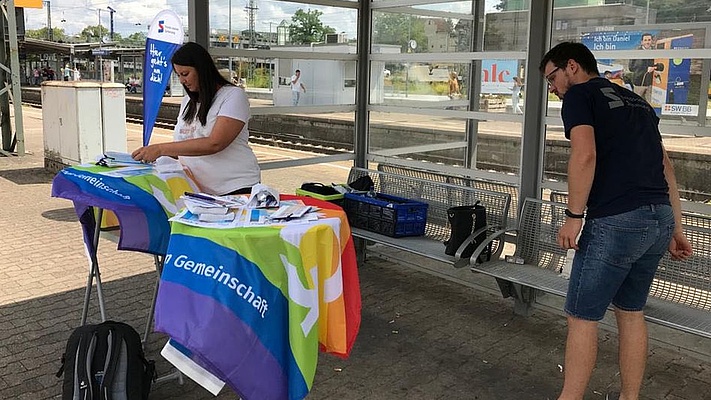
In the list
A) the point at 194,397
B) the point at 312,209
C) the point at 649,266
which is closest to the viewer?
the point at 312,209

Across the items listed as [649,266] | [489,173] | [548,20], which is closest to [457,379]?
[649,266]

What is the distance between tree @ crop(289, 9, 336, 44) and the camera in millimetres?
6035

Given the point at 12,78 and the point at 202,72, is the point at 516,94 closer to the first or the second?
the point at 202,72

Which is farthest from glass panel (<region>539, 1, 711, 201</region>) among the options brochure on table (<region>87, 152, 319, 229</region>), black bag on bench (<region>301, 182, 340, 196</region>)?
brochure on table (<region>87, 152, 319, 229</region>)

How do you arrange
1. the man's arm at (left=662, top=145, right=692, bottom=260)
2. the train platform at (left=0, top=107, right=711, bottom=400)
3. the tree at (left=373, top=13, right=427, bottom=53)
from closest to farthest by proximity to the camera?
the man's arm at (left=662, top=145, right=692, bottom=260) → the train platform at (left=0, top=107, right=711, bottom=400) → the tree at (left=373, top=13, right=427, bottom=53)

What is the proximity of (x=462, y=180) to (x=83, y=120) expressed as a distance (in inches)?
264

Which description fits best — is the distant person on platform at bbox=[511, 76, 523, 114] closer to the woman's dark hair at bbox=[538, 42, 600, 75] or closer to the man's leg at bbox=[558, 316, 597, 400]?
the woman's dark hair at bbox=[538, 42, 600, 75]

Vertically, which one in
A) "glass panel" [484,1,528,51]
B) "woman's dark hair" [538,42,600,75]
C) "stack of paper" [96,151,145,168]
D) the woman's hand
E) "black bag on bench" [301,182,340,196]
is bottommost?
"black bag on bench" [301,182,340,196]

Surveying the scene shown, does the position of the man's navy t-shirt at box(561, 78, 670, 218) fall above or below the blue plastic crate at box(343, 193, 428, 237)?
above

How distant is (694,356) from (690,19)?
2.19 m

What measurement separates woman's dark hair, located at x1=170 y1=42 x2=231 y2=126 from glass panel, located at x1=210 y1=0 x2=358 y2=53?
1.94 m

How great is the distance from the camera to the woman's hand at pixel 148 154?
346cm

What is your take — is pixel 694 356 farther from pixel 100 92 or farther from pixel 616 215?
pixel 100 92

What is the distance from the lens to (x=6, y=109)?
12.7 m
